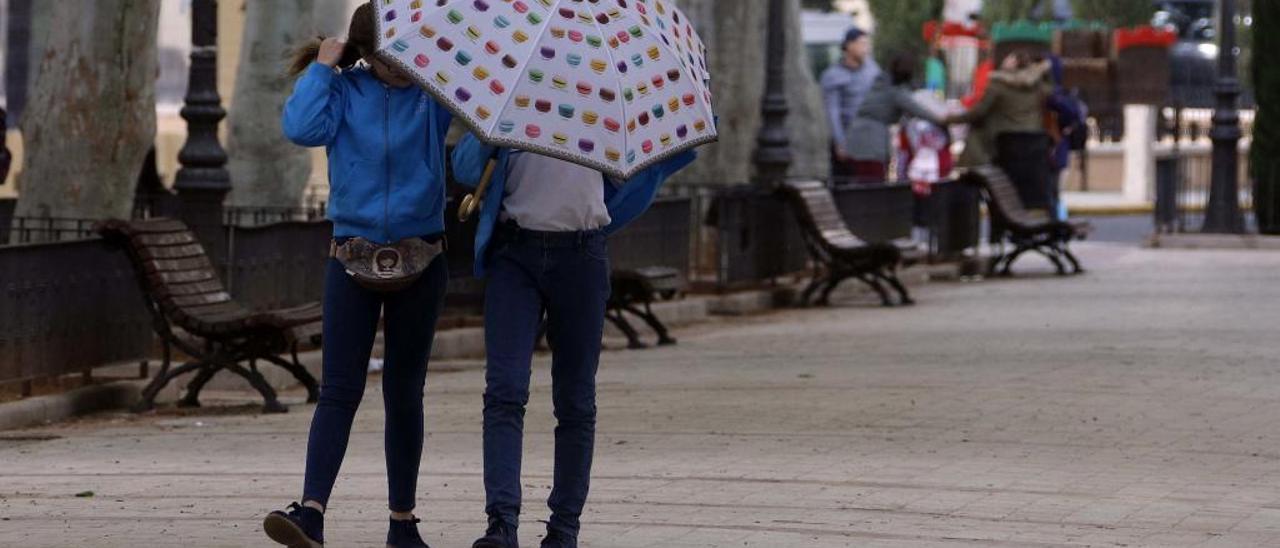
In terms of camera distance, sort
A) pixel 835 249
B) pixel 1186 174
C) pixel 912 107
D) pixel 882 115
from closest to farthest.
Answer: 1. pixel 835 249
2. pixel 912 107
3. pixel 882 115
4. pixel 1186 174

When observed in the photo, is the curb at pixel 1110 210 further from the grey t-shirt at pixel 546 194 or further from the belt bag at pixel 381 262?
the belt bag at pixel 381 262

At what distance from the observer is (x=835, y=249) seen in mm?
19047

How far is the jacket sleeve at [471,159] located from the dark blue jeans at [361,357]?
0.27m

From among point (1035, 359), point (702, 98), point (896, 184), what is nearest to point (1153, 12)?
point (896, 184)

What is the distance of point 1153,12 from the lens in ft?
180

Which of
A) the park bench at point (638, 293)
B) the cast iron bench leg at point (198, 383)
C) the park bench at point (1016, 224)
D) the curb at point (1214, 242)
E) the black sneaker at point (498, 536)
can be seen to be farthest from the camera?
the curb at point (1214, 242)

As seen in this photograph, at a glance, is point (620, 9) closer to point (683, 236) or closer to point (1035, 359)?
point (1035, 359)

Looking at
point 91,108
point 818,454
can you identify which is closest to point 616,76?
point 818,454

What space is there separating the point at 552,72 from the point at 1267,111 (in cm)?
1924

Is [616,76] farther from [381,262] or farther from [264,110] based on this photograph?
[264,110]

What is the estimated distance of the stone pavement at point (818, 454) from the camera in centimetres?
875

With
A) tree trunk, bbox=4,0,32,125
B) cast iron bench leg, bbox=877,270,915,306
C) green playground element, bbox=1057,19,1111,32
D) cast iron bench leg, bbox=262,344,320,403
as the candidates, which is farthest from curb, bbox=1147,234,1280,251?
green playground element, bbox=1057,19,1111,32

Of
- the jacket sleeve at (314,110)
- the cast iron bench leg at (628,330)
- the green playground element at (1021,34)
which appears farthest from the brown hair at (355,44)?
the green playground element at (1021,34)

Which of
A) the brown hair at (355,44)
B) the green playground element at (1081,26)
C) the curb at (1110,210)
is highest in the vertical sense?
the green playground element at (1081,26)
